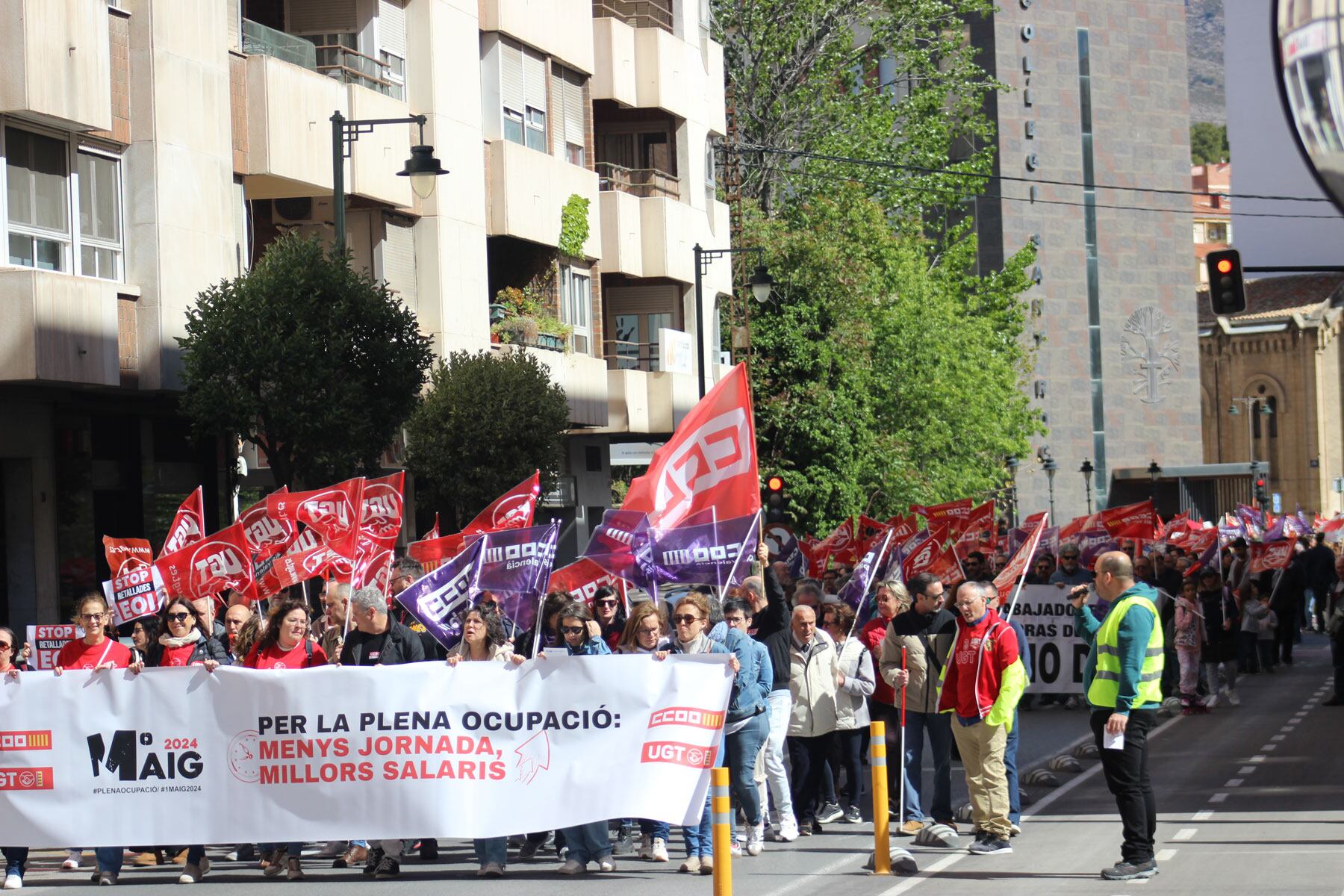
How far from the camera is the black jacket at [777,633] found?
43.8ft

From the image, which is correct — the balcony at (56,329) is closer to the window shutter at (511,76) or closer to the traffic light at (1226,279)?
the window shutter at (511,76)

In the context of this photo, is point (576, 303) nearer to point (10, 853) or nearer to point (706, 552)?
point (706, 552)

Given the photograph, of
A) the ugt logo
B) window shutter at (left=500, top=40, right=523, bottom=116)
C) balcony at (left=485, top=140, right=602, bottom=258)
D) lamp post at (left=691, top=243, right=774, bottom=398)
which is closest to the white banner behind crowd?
the ugt logo

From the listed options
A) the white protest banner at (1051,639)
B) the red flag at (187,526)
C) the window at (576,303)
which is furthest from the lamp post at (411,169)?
the window at (576,303)

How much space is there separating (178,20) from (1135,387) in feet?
263

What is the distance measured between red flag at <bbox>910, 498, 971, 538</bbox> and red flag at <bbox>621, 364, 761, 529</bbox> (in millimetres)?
10966

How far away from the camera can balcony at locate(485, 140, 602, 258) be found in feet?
103

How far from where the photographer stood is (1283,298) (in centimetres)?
12650

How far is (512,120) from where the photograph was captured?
107 feet

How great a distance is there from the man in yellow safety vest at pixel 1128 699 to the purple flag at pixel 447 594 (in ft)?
14.9

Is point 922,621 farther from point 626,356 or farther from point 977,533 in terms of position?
point 626,356

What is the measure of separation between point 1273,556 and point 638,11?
16806mm

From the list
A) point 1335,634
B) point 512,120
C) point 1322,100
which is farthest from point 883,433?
point 1322,100

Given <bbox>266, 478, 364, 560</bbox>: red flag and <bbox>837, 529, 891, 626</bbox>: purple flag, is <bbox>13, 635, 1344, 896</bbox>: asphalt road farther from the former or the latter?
<bbox>266, 478, 364, 560</bbox>: red flag
